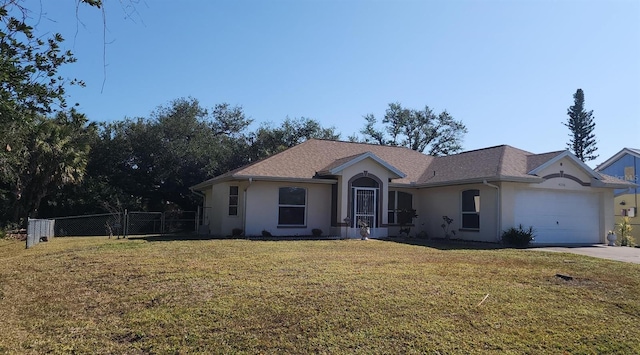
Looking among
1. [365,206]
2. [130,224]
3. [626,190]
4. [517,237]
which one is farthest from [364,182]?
[626,190]

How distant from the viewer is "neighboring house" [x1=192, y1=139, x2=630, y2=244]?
18.5 m

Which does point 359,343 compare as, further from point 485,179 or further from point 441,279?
point 485,179

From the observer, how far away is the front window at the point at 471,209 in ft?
63.2

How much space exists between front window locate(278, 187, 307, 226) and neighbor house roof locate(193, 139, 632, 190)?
88 centimetres

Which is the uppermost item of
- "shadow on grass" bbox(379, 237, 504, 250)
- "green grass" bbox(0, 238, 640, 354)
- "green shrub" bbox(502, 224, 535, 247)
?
"green shrub" bbox(502, 224, 535, 247)

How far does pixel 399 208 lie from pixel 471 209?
378cm

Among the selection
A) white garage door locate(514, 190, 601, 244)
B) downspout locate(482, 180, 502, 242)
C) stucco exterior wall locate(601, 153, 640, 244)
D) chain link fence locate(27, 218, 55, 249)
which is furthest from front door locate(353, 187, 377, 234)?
stucco exterior wall locate(601, 153, 640, 244)

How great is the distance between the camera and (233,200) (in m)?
20.6

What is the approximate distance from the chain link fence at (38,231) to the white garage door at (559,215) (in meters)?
18.3

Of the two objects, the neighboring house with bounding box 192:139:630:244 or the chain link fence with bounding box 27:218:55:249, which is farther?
the neighboring house with bounding box 192:139:630:244

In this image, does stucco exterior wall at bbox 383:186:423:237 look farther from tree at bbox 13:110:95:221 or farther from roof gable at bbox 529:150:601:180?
tree at bbox 13:110:95:221

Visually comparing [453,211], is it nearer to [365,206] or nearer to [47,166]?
[365,206]

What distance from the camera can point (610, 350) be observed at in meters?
5.79

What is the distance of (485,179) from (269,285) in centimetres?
1253
